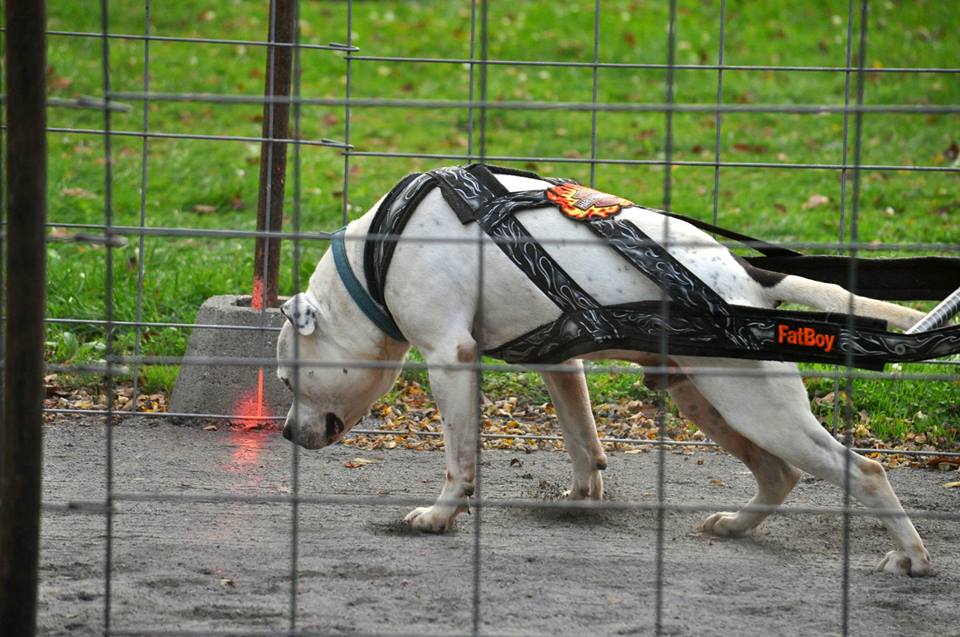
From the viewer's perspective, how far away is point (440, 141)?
10055 mm

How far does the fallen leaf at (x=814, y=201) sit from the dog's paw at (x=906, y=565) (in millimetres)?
4843

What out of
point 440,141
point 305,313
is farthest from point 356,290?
point 440,141

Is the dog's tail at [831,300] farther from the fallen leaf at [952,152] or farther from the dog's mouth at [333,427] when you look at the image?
the fallen leaf at [952,152]

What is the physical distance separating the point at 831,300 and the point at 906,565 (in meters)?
0.80

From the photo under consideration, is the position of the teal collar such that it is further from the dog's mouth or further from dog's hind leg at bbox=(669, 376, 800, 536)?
dog's hind leg at bbox=(669, 376, 800, 536)

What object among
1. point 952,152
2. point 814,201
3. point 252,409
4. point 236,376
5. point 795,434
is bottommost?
point 252,409

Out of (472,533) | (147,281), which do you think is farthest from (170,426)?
(472,533)

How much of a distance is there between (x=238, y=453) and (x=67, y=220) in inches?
124

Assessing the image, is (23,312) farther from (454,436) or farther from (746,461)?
(746,461)

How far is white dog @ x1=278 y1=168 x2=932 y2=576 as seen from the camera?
392cm

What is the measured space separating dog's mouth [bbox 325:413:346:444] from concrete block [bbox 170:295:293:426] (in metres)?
1.15

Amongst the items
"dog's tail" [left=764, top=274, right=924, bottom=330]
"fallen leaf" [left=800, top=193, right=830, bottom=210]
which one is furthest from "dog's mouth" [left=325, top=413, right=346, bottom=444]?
"fallen leaf" [left=800, top=193, right=830, bottom=210]

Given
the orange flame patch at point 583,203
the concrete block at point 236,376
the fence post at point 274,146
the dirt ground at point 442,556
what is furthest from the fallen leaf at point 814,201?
the orange flame patch at point 583,203

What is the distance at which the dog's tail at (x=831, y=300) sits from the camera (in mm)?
3986
